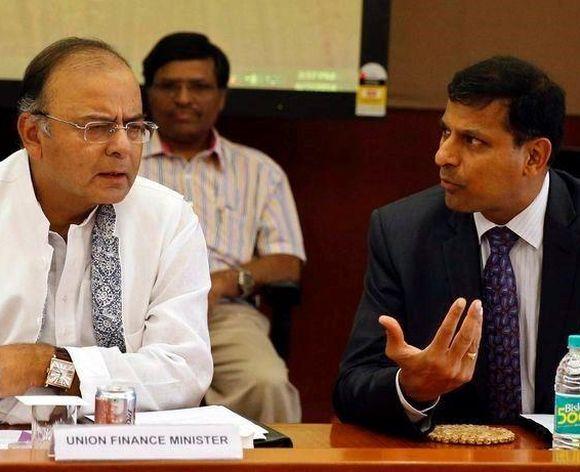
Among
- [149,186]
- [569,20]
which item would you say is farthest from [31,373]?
[569,20]

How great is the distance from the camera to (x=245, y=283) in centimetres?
414

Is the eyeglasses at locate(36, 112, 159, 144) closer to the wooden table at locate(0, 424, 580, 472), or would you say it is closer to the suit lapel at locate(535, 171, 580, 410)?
the suit lapel at locate(535, 171, 580, 410)

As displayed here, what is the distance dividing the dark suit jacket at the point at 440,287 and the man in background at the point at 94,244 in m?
0.38

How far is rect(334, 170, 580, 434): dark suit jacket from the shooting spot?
2670mm

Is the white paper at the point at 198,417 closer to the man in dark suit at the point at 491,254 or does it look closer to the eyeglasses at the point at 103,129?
the man in dark suit at the point at 491,254

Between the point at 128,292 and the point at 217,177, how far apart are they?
180 cm

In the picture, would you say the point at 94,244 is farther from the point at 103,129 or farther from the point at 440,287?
the point at 440,287

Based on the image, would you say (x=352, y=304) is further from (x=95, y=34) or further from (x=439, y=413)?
(x=439, y=413)

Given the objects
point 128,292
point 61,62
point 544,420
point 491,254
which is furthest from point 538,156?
point 61,62

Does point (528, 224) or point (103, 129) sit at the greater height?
point (103, 129)

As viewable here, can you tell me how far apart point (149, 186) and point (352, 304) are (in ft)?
7.27

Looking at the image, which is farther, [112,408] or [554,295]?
[554,295]

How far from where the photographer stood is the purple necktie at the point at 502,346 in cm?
269

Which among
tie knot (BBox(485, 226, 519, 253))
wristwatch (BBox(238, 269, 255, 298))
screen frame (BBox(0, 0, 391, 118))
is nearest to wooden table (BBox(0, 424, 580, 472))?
tie knot (BBox(485, 226, 519, 253))
